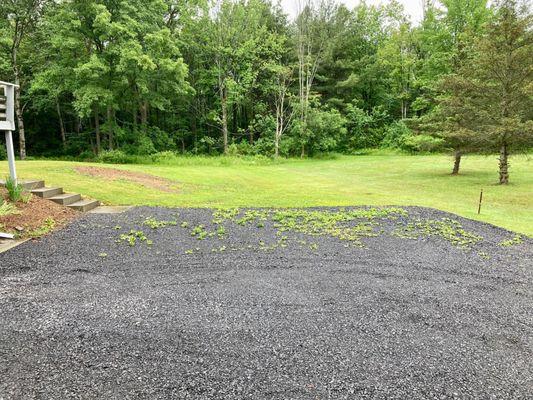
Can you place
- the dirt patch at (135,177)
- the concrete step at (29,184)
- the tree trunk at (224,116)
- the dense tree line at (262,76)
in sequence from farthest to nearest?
1. the tree trunk at (224,116)
2. the dense tree line at (262,76)
3. the dirt patch at (135,177)
4. the concrete step at (29,184)

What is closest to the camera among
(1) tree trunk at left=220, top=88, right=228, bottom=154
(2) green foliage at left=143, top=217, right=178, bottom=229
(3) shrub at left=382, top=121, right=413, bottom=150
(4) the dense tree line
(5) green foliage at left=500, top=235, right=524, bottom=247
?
(5) green foliage at left=500, top=235, right=524, bottom=247

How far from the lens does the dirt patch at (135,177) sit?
9195 mm

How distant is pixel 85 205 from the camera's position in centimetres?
613

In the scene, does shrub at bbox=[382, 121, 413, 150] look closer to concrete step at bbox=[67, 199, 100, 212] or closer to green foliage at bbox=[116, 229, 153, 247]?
concrete step at bbox=[67, 199, 100, 212]

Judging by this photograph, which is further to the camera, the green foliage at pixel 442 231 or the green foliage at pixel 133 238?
the green foliage at pixel 442 231

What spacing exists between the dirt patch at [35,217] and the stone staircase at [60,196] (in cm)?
11

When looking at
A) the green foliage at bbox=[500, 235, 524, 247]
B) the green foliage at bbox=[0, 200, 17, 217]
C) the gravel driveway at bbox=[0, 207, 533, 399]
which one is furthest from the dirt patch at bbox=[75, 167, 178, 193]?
the green foliage at bbox=[500, 235, 524, 247]

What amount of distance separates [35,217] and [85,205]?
0.95 metres

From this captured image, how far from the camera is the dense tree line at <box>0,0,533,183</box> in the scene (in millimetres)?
11852

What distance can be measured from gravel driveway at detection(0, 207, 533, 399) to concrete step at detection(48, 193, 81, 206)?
40.1 inches

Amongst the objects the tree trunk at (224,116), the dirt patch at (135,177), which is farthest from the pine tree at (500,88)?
the tree trunk at (224,116)

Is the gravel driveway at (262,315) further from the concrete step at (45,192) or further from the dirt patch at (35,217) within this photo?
the concrete step at (45,192)

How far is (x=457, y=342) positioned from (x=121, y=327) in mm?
2635

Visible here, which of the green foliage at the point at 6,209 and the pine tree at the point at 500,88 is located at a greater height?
the pine tree at the point at 500,88
